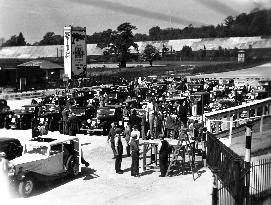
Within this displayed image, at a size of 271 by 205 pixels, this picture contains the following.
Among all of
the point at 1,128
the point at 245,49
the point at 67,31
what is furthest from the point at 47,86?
the point at 245,49

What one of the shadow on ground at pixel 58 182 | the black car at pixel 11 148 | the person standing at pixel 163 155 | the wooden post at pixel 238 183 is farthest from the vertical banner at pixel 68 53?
the wooden post at pixel 238 183

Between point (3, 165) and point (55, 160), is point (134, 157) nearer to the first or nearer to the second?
point (55, 160)

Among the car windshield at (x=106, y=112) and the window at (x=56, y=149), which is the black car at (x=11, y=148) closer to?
the window at (x=56, y=149)

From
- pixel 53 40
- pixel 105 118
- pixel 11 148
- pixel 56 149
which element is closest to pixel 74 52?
pixel 105 118

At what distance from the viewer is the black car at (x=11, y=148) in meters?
13.2

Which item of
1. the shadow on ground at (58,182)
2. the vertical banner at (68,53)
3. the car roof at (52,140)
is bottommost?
the shadow on ground at (58,182)

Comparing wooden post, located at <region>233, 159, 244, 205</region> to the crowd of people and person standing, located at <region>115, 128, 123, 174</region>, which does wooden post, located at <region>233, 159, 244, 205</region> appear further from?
person standing, located at <region>115, 128, 123, 174</region>

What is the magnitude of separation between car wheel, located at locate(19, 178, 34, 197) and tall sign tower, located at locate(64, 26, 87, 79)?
127ft

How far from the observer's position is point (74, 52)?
49.8m

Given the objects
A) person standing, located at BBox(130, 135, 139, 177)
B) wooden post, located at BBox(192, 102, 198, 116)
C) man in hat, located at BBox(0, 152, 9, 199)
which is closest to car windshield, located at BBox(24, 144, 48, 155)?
man in hat, located at BBox(0, 152, 9, 199)

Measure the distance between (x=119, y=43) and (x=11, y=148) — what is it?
6090 cm

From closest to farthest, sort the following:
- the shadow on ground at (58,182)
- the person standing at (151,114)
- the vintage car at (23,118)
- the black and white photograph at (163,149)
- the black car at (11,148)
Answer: the black and white photograph at (163,149)
the shadow on ground at (58,182)
the black car at (11,148)
the person standing at (151,114)
the vintage car at (23,118)

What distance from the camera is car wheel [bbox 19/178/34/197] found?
1044 cm

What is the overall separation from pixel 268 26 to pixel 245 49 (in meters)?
0.85
